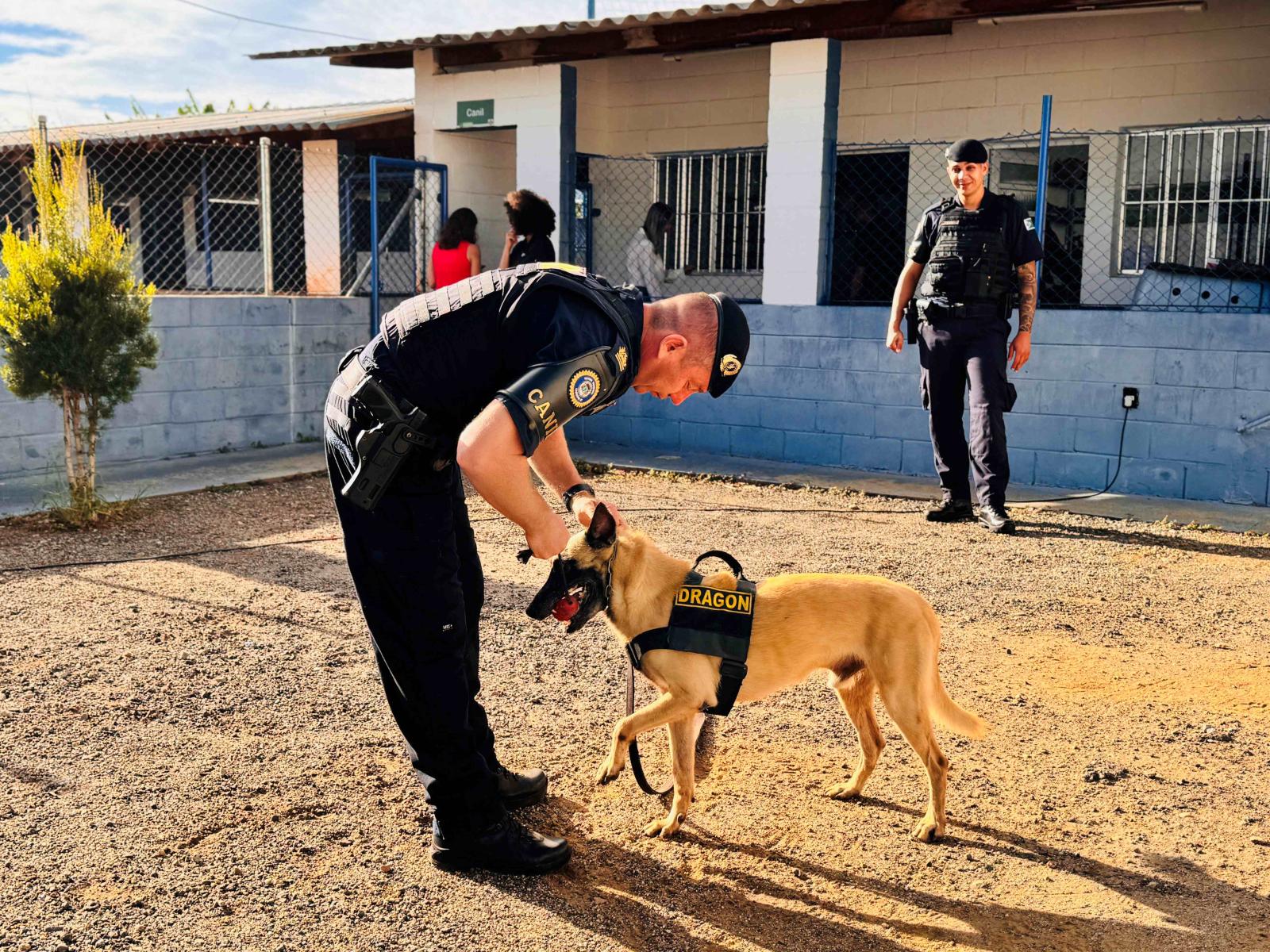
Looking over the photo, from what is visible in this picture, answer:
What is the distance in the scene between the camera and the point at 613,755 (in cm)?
316

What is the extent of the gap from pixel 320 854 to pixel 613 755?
2.65ft

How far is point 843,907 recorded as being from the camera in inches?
115

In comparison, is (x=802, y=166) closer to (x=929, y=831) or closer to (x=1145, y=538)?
(x=1145, y=538)

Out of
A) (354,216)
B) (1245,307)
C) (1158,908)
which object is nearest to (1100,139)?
(1245,307)

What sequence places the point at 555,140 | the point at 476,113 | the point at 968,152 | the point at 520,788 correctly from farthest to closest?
the point at 476,113
the point at 555,140
the point at 968,152
the point at 520,788

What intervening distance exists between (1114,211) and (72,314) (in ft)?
27.1

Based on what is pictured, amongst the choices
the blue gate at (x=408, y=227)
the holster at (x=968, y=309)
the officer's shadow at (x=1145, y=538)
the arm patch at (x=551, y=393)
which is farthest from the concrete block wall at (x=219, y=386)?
→ the arm patch at (x=551, y=393)

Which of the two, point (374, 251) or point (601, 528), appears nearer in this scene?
point (601, 528)

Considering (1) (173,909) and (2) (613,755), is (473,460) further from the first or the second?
(1) (173,909)

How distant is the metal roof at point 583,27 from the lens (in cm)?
932

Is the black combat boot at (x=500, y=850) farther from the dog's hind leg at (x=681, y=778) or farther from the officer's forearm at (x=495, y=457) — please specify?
the officer's forearm at (x=495, y=457)

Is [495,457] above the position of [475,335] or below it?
below

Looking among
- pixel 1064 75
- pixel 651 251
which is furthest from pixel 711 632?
pixel 1064 75

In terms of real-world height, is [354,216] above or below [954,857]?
above
